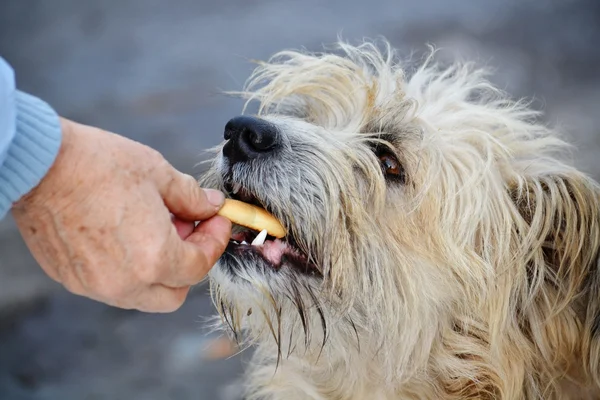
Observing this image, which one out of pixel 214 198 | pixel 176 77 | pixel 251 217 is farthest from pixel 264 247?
pixel 176 77

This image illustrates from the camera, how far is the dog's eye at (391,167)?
2.65 metres

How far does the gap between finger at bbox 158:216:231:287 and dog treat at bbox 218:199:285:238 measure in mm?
58

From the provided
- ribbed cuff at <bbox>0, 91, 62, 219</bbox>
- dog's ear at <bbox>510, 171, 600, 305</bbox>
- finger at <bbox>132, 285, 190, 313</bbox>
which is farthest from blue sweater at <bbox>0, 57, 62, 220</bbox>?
dog's ear at <bbox>510, 171, 600, 305</bbox>

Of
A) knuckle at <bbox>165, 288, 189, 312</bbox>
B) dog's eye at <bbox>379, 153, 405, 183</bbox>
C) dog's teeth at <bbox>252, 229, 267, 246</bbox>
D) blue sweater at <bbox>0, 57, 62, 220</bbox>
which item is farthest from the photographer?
dog's eye at <bbox>379, 153, 405, 183</bbox>

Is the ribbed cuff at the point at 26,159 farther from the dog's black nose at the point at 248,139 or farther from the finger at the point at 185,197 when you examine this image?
the dog's black nose at the point at 248,139

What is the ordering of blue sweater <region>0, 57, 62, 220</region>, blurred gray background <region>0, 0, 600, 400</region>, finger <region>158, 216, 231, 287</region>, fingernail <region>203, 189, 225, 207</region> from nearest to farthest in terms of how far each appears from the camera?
blue sweater <region>0, 57, 62, 220</region> → finger <region>158, 216, 231, 287</region> → fingernail <region>203, 189, 225, 207</region> → blurred gray background <region>0, 0, 600, 400</region>

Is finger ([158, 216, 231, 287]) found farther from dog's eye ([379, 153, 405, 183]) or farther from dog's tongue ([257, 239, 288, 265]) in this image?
dog's eye ([379, 153, 405, 183])

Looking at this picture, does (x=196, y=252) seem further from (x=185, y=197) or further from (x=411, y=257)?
(x=411, y=257)

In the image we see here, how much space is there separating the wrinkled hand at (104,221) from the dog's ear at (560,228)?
1.29 meters

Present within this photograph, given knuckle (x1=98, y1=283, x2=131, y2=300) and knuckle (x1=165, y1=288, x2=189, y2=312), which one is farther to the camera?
knuckle (x1=165, y1=288, x2=189, y2=312)

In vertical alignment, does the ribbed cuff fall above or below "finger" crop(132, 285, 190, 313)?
above

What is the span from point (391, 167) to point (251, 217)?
615mm

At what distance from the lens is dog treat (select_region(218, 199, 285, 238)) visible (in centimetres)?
224

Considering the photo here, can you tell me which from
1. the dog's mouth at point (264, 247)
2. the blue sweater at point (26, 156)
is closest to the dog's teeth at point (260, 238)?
the dog's mouth at point (264, 247)
